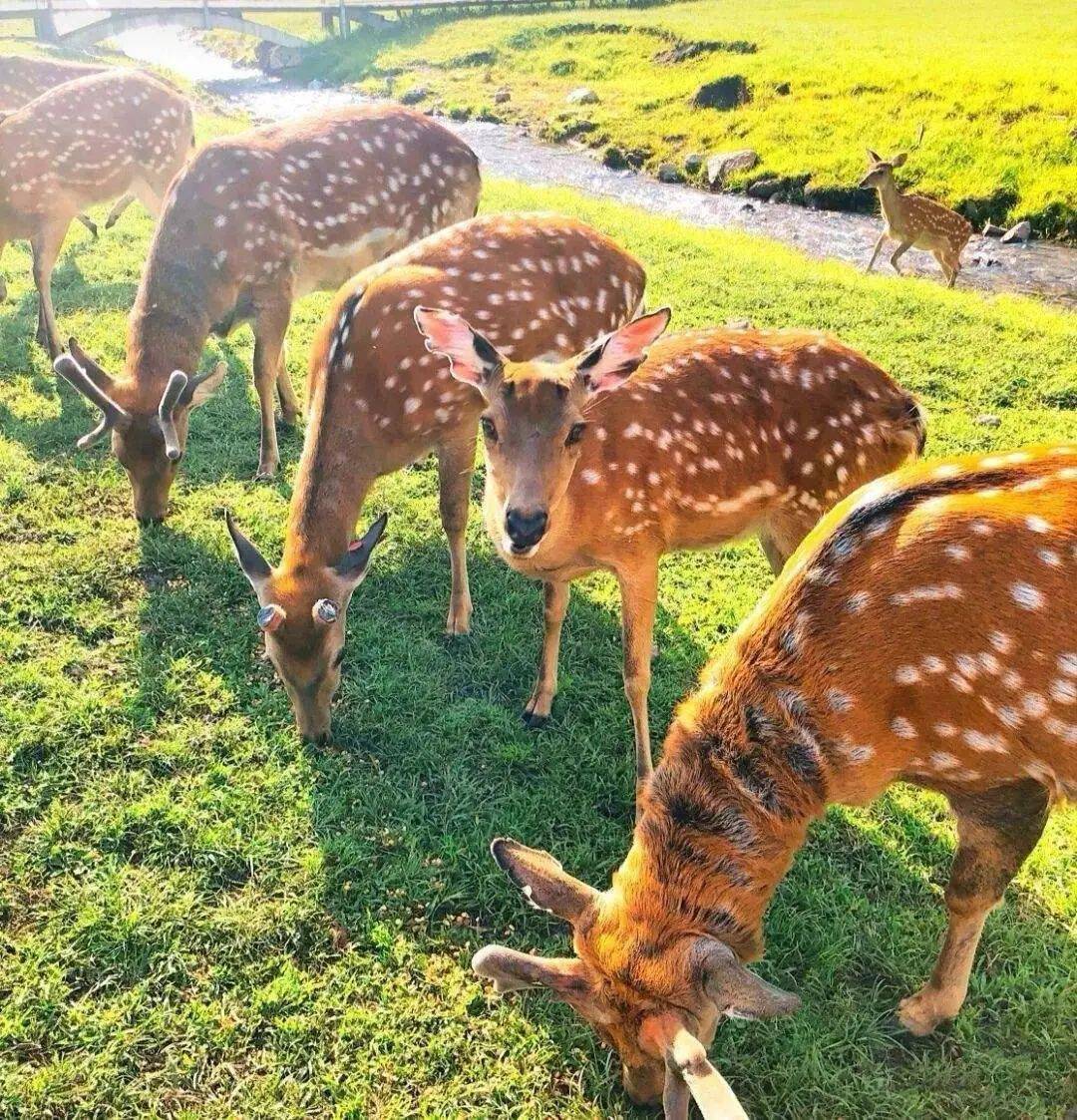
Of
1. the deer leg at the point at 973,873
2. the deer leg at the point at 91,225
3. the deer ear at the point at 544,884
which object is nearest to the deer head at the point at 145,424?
the deer ear at the point at 544,884

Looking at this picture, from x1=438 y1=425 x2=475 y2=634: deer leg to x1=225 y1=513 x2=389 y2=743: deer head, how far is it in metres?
0.92

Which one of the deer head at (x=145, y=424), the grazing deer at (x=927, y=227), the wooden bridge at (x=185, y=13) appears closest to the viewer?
the deer head at (x=145, y=424)

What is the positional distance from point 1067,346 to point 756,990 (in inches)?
342

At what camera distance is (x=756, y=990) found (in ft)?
7.70

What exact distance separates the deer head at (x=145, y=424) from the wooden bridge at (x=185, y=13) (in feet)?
104

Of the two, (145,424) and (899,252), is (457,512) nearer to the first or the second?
(145,424)

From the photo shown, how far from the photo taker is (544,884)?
9.00ft

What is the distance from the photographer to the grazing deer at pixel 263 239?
6.05 metres

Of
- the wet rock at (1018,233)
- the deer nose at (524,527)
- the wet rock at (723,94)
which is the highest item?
the deer nose at (524,527)

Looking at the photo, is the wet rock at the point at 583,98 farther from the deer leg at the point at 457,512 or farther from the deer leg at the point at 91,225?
the deer leg at the point at 457,512

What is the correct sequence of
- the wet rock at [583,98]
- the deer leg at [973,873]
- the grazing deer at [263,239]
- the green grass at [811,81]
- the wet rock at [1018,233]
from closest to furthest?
the deer leg at [973,873] → the grazing deer at [263,239] → the wet rock at [1018,233] → the green grass at [811,81] → the wet rock at [583,98]

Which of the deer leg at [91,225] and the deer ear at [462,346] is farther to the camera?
the deer leg at [91,225]

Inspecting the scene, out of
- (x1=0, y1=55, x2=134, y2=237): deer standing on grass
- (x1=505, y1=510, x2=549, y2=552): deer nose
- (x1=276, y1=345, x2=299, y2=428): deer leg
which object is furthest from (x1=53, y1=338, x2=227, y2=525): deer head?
(x1=0, y1=55, x2=134, y2=237): deer standing on grass

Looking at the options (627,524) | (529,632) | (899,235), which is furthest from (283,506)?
(899,235)
